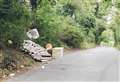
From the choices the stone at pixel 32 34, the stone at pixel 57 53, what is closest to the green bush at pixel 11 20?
the stone at pixel 57 53

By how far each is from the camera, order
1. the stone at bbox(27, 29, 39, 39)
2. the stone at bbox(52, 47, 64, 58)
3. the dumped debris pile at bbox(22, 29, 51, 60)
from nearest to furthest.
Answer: the dumped debris pile at bbox(22, 29, 51, 60) < the stone at bbox(52, 47, 64, 58) < the stone at bbox(27, 29, 39, 39)

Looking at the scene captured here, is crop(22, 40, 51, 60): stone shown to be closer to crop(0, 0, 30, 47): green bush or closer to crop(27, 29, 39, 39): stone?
crop(0, 0, 30, 47): green bush

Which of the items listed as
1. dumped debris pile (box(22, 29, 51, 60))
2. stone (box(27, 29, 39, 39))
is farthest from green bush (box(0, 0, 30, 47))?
stone (box(27, 29, 39, 39))

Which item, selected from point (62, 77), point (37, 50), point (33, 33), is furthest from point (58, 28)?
point (62, 77)

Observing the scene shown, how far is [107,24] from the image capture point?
218 feet

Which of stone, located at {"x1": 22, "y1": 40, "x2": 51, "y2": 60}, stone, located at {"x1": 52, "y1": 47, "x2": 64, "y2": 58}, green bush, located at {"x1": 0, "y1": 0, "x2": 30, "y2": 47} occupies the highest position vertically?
green bush, located at {"x1": 0, "y1": 0, "x2": 30, "y2": 47}

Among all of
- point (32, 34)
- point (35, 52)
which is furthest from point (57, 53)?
point (35, 52)

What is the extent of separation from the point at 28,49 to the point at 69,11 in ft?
81.3

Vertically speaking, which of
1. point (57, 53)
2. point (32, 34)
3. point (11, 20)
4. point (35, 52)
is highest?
point (11, 20)

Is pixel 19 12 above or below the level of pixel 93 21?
above

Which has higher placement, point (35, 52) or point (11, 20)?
point (11, 20)

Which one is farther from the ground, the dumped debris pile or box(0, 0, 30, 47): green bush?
box(0, 0, 30, 47): green bush

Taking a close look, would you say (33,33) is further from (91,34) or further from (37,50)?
(91,34)

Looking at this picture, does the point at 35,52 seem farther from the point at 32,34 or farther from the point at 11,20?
the point at 32,34
